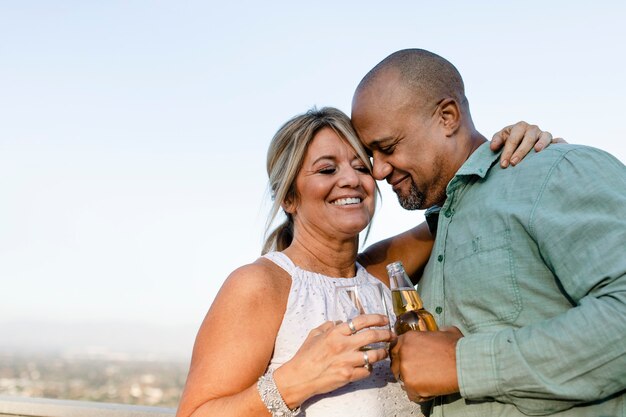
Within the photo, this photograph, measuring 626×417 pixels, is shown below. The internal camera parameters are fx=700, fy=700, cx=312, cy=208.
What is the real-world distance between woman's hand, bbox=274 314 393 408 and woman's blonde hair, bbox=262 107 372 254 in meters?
1.02

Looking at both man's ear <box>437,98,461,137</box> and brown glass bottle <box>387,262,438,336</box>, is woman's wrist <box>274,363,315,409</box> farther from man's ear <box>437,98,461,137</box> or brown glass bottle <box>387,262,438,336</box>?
man's ear <box>437,98,461,137</box>

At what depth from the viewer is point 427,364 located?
2168mm

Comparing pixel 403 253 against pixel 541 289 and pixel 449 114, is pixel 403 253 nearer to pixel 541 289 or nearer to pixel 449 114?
pixel 449 114

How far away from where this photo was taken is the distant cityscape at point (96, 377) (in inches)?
1672

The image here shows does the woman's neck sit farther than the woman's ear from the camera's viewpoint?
No

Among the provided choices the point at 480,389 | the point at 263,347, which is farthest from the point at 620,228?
the point at 263,347

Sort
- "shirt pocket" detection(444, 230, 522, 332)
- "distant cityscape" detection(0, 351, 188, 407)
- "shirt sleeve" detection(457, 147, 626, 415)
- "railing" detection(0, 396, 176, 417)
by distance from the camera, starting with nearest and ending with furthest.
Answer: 1. "shirt sleeve" detection(457, 147, 626, 415)
2. "shirt pocket" detection(444, 230, 522, 332)
3. "railing" detection(0, 396, 176, 417)
4. "distant cityscape" detection(0, 351, 188, 407)

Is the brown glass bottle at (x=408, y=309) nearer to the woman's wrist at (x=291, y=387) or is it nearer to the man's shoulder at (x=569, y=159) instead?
the woman's wrist at (x=291, y=387)

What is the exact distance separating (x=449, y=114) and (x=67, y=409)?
3008 mm

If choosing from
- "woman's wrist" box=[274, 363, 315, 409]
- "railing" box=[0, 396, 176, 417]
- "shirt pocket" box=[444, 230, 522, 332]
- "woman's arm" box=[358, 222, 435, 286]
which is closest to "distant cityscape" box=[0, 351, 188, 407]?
"railing" box=[0, 396, 176, 417]

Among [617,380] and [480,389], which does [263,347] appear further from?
[617,380]

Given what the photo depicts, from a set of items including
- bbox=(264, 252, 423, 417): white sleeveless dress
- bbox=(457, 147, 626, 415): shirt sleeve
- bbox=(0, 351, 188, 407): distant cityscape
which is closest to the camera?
bbox=(457, 147, 626, 415): shirt sleeve

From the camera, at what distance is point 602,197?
2092 millimetres

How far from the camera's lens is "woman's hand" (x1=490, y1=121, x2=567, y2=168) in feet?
8.02
